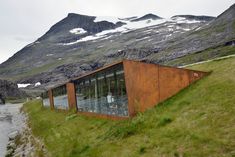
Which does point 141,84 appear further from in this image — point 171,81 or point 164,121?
point 164,121

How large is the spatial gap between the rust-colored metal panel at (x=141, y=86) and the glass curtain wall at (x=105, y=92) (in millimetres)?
1304

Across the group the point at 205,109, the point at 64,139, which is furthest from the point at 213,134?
the point at 64,139

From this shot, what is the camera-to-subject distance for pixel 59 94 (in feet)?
204

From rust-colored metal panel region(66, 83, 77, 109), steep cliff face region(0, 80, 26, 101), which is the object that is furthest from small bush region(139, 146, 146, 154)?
steep cliff face region(0, 80, 26, 101)

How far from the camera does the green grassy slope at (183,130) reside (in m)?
14.6

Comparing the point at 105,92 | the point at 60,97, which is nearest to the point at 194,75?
the point at 105,92

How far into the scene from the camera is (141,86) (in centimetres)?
2583

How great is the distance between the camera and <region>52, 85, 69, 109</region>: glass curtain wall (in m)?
55.5

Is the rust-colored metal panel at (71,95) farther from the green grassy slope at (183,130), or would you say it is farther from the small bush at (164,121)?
the small bush at (164,121)

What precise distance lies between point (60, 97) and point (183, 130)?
148ft

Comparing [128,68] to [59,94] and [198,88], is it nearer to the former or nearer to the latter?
[198,88]

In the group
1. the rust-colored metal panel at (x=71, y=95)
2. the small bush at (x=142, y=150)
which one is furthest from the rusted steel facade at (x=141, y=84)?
the rust-colored metal panel at (x=71, y=95)

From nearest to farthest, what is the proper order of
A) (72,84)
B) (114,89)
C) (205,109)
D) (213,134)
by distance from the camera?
1. (213,134)
2. (205,109)
3. (114,89)
4. (72,84)

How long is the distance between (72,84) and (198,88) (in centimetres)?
2703
